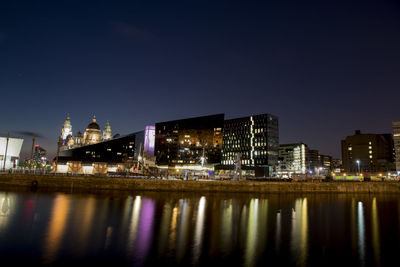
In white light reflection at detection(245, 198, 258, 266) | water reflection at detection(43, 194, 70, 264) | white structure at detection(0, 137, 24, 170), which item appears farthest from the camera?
white structure at detection(0, 137, 24, 170)

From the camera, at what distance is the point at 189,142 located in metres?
133

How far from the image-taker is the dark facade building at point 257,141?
436 ft

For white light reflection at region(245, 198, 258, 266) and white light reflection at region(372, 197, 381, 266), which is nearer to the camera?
white light reflection at region(245, 198, 258, 266)

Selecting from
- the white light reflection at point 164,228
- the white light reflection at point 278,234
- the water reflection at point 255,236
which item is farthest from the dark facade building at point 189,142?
the white light reflection at point 278,234

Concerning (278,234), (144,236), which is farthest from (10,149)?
(278,234)

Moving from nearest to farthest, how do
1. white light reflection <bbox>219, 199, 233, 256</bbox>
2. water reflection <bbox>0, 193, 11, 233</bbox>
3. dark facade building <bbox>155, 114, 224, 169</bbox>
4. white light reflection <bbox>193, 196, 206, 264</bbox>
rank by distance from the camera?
white light reflection <bbox>193, 196, 206, 264</bbox>, white light reflection <bbox>219, 199, 233, 256</bbox>, water reflection <bbox>0, 193, 11, 233</bbox>, dark facade building <bbox>155, 114, 224, 169</bbox>

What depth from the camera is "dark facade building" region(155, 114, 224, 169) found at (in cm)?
12544

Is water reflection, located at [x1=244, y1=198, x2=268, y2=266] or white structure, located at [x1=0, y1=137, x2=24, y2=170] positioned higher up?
white structure, located at [x1=0, y1=137, x2=24, y2=170]

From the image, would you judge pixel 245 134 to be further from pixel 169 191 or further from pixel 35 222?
pixel 35 222

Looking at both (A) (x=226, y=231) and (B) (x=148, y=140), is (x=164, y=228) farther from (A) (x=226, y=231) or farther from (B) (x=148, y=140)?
(B) (x=148, y=140)

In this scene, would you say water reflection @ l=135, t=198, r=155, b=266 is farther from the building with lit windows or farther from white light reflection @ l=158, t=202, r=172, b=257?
the building with lit windows

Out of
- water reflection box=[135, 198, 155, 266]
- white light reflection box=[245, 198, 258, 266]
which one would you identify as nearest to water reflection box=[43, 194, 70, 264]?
water reflection box=[135, 198, 155, 266]

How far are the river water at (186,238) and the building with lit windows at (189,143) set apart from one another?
93.0 meters

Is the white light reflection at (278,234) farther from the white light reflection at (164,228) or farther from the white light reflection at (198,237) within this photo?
the white light reflection at (164,228)
